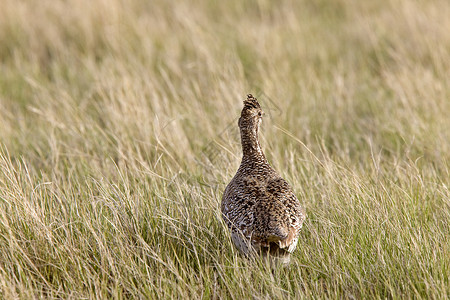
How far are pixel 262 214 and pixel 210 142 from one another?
7.22ft

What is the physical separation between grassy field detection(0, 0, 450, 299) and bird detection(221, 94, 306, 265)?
12 centimetres

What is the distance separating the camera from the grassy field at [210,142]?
3.42 m

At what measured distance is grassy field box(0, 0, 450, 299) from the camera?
3.42 meters

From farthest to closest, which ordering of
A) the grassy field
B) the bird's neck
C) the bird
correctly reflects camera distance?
1. the bird's neck
2. the grassy field
3. the bird

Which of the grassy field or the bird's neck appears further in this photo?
the bird's neck

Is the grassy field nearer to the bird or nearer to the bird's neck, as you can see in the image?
the bird

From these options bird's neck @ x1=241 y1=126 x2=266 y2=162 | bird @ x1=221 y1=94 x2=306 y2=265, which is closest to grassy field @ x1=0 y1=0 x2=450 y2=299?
bird @ x1=221 y1=94 x2=306 y2=265

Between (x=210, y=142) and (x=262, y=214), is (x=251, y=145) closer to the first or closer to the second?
(x=262, y=214)

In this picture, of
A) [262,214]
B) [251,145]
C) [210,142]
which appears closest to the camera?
[262,214]

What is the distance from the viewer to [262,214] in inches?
131

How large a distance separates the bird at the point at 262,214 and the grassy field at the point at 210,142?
12 centimetres

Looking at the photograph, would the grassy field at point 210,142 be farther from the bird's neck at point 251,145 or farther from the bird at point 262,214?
the bird's neck at point 251,145

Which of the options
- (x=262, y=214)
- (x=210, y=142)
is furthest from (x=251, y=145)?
(x=210, y=142)

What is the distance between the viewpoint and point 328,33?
864 cm
